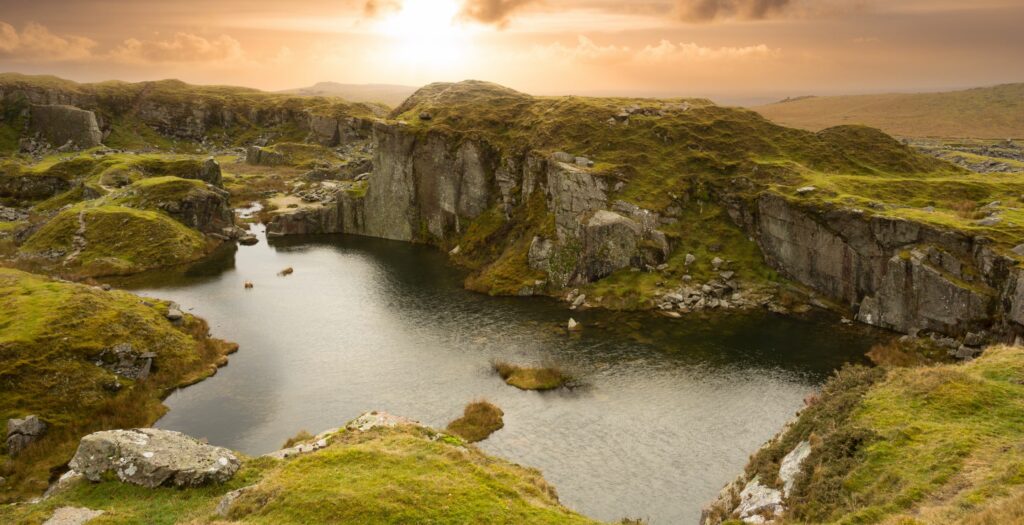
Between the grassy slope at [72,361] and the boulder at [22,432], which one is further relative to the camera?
the grassy slope at [72,361]

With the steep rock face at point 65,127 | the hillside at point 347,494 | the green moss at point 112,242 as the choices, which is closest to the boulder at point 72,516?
the hillside at point 347,494

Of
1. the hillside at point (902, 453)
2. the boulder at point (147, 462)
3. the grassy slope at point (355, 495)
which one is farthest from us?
the boulder at point (147, 462)

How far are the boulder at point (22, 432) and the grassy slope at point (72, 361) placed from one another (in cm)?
71

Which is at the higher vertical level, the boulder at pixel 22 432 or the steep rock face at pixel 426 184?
the steep rock face at pixel 426 184

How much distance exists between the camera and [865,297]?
7444 cm

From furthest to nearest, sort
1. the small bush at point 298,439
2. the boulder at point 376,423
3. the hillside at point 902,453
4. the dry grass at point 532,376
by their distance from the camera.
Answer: the dry grass at point 532,376, the small bush at point 298,439, the boulder at point 376,423, the hillside at point 902,453

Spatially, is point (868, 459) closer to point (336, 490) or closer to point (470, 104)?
point (336, 490)

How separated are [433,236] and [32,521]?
9216 centimetres

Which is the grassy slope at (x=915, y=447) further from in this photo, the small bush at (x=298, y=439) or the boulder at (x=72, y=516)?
the boulder at (x=72, y=516)

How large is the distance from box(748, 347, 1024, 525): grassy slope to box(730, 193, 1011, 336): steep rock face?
31305 mm

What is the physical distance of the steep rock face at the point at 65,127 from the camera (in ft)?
589

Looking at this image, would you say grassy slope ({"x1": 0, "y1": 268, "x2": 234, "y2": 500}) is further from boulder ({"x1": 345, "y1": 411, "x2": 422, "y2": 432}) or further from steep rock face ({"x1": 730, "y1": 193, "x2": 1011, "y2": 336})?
steep rock face ({"x1": 730, "y1": 193, "x2": 1011, "y2": 336})

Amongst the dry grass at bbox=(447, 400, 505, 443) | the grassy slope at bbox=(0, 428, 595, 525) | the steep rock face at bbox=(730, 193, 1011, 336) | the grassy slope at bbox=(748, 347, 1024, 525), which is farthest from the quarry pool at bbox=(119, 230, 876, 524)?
the grassy slope at bbox=(748, 347, 1024, 525)

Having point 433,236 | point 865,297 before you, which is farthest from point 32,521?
point 433,236
